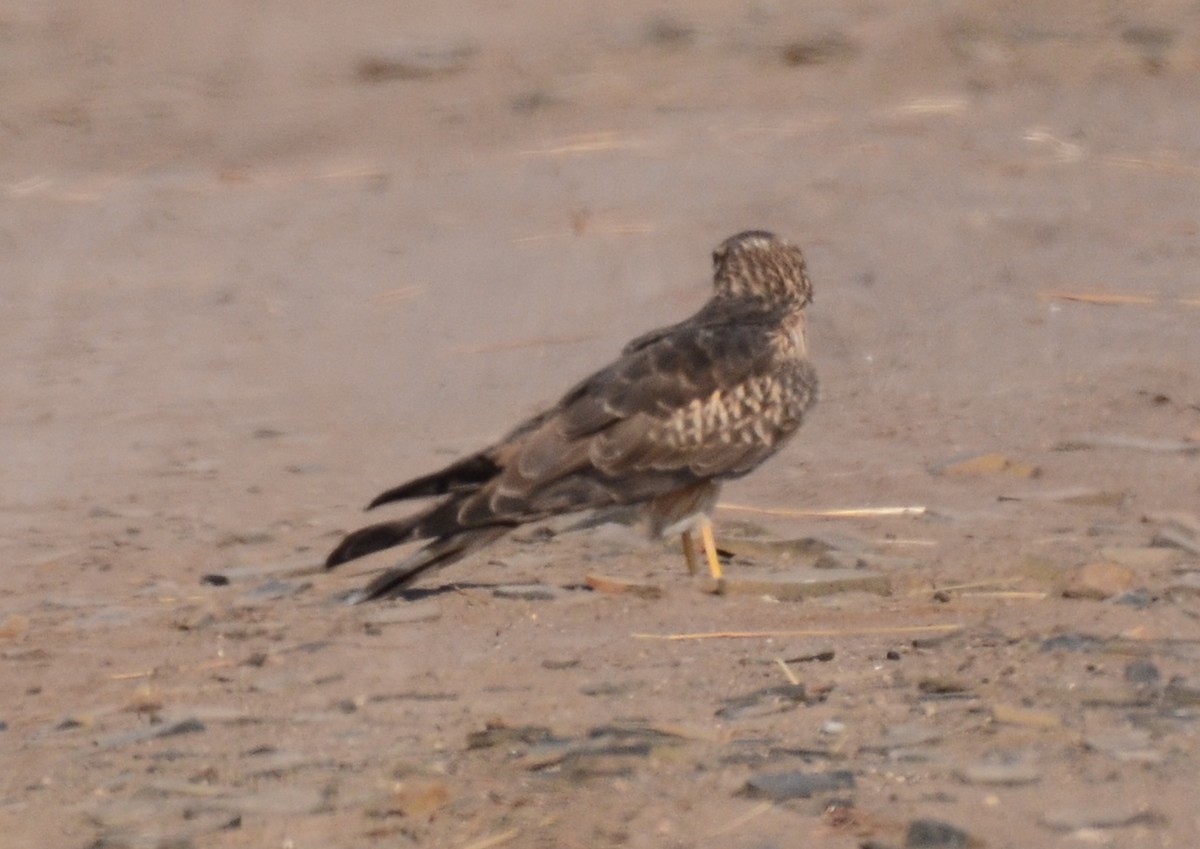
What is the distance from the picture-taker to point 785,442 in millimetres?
6891

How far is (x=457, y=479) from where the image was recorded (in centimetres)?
635

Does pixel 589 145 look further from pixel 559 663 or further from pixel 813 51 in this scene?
pixel 559 663

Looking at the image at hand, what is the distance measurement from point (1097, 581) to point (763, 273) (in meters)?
1.88

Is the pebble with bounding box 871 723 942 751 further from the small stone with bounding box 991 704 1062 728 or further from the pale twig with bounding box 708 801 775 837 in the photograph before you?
the pale twig with bounding box 708 801 775 837

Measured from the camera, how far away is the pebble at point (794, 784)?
448 cm

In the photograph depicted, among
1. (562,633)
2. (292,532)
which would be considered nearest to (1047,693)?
(562,633)

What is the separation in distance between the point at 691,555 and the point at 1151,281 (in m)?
3.75

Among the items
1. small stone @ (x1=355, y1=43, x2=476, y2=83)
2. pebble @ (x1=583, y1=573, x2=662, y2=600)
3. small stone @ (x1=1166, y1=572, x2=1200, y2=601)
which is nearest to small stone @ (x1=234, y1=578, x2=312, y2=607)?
pebble @ (x1=583, y1=573, x2=662, y2=600)

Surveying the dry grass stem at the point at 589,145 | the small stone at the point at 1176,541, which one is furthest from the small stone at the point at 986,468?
the dry grass stem at the point at 589,145

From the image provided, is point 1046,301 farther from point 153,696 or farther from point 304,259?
point 153,696

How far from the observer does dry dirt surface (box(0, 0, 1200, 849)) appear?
15.6ft

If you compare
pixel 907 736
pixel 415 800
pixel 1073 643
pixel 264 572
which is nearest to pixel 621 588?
pixel 264 572

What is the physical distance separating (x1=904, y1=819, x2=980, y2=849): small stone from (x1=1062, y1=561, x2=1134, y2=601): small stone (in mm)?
1763

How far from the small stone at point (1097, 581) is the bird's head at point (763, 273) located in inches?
66.1
